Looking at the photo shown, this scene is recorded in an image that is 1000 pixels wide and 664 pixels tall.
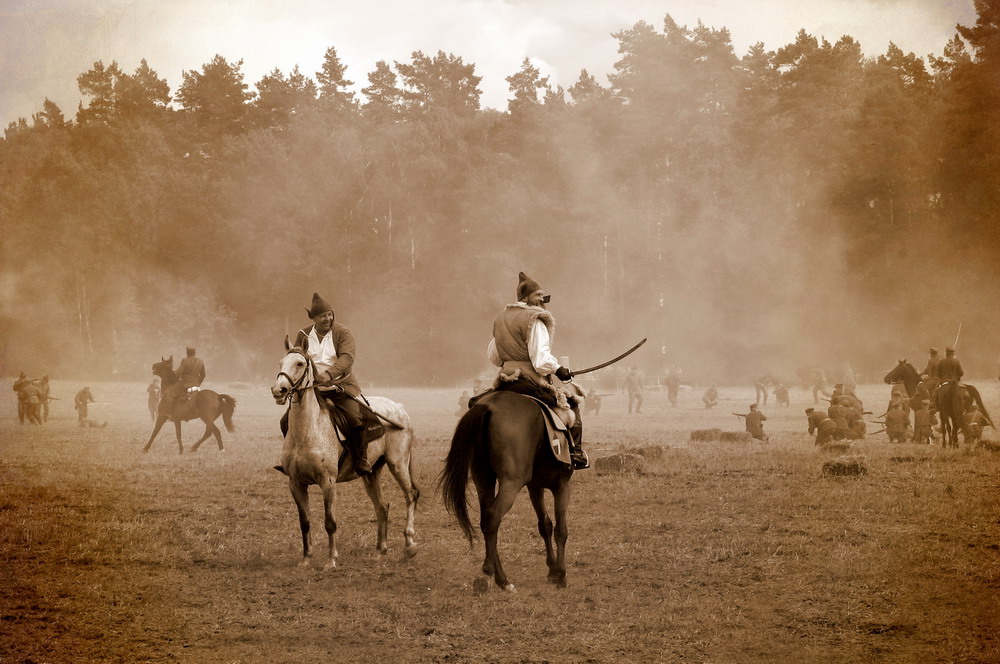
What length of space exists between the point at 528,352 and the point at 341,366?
7.34ft

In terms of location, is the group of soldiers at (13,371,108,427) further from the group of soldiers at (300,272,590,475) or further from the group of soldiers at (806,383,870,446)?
the group of soldiers at (806,383,870,446)

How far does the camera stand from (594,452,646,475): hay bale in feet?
52.3

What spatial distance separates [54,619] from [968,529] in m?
10.0

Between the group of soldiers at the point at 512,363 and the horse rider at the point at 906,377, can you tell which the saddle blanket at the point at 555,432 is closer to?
the group of soldiers at the point at 512,363

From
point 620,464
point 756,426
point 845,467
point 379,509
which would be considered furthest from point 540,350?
point 756,426

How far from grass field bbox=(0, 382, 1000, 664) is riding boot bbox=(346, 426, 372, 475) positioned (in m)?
0.91

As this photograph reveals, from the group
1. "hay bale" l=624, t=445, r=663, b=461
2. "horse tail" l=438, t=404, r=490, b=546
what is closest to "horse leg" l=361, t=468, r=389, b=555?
"horse tail" l=438, t=404, r=490, b=546

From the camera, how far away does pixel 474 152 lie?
46.9m

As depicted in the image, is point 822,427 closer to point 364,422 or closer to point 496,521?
point 364,422

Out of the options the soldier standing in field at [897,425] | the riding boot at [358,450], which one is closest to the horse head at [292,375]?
the riding boot at [358,450]

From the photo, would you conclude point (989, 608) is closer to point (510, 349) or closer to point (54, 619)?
point (510, 349)

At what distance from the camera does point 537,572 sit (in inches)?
361

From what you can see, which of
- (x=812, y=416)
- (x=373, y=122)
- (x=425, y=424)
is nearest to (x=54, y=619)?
(x=812, y=416)

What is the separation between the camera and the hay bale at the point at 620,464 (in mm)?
15953
